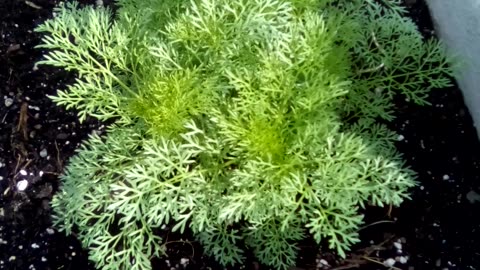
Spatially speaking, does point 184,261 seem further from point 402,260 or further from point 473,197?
point 473,197

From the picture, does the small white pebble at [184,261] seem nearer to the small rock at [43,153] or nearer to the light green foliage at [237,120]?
the light green foliage at [237,120]

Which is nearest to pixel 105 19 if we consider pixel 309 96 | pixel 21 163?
pixel 309 96

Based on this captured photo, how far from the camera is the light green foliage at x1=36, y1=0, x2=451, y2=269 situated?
62.2 inches

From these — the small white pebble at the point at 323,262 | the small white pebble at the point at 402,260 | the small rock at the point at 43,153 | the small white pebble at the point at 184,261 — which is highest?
the small rock at the point at 43,153

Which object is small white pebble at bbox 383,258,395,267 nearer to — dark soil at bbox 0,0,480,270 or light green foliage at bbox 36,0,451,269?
dark soil at bbox 0,0,480,270

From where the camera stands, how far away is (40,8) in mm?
2506

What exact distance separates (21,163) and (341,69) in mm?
958

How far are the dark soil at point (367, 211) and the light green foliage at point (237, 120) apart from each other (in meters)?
0.26

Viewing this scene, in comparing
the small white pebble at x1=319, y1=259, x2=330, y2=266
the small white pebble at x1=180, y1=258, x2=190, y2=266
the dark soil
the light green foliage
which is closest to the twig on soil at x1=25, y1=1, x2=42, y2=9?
the dark soil

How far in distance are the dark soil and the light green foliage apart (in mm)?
258

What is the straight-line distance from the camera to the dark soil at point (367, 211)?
1.97 meters

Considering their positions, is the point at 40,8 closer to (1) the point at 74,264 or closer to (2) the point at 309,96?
(1) the point at 74,264

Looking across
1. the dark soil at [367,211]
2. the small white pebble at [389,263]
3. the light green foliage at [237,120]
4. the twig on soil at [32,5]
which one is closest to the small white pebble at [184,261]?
the dark soil at [367,211]

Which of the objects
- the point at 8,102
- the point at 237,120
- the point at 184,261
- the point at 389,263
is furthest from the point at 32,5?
the point at 389,263
